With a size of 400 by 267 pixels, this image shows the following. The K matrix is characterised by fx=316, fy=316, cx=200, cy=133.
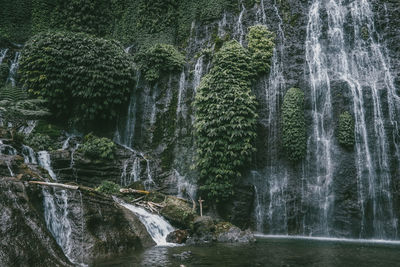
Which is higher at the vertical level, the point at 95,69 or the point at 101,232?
the point at 95,69

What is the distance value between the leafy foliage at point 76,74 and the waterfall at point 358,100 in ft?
32.3

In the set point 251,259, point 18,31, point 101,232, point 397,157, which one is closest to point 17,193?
point 101,232

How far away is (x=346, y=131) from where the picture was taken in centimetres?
1358

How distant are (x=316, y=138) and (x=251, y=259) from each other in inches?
323

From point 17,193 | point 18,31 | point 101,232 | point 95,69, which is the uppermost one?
point 18,31

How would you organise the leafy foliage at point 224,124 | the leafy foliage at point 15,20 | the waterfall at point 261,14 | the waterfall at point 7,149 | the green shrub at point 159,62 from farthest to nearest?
the leafy foliage at point 15,20 → the waterfall at point 261,14 → the green shrub at point 159,62 → the leafy foliage at point 224,124 → the waterfall at point 7,149

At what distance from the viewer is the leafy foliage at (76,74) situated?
15742 mm

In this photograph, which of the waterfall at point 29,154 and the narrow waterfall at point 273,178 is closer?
the waterfall at point 29,154

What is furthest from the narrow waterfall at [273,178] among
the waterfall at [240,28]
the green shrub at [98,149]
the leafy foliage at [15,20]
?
the leafy foliage at [15,20]

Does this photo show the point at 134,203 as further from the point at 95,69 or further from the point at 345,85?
the point at 345,85

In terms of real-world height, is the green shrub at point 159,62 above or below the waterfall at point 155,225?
above

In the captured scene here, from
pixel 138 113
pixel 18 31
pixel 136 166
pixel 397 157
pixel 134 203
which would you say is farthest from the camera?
pixel 18 31

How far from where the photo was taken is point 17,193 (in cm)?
638

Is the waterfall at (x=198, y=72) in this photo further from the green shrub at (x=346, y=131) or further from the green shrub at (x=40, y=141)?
the green shrub at (x=40, y=141)
